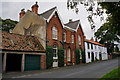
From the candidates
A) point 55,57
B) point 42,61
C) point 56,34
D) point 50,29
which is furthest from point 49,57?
point 56,34

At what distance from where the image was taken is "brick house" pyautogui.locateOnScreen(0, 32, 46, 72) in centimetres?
1767

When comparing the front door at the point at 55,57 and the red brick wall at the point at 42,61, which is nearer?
the red brick wall at the point at 42,61

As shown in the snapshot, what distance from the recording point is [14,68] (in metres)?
20.7

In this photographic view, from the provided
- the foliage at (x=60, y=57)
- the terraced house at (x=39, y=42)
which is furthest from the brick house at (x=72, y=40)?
the foliage at (x=60, y=57)

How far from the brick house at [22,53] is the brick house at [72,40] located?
7.28 metres

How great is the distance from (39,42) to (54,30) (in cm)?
395

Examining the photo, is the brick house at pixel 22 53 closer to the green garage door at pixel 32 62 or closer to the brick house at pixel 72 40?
the green garage door at pixel 32 62

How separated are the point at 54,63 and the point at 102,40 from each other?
3810 cm

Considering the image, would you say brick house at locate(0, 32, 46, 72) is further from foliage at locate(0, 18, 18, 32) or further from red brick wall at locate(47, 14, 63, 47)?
foliage at locate(0, 18, 18, 32)

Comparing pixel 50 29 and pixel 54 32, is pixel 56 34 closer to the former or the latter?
pixel 54 32

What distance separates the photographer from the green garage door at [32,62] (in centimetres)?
1887

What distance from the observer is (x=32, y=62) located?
19703 mm

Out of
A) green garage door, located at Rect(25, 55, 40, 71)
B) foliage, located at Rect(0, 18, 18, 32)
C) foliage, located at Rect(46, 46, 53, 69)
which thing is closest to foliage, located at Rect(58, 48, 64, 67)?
foliage, located at Rect(46, 46, 53, 69)

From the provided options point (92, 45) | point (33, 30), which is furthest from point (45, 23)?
point (92, 45)
